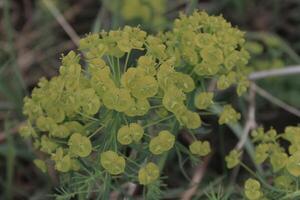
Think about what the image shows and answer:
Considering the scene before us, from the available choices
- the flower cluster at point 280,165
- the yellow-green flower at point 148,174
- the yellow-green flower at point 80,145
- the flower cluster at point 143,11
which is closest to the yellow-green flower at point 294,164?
the flower cluster at point 280,165

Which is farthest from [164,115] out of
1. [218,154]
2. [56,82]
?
[218,154]

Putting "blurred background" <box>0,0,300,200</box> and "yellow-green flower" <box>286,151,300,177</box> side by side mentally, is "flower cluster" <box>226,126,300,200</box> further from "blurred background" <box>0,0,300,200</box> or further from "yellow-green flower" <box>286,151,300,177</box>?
"blurred background" <box>0,0,300,200</box>

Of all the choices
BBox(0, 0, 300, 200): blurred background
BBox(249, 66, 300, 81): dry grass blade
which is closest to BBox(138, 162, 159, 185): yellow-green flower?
BBox(0, 0, 300, 200): blurred background

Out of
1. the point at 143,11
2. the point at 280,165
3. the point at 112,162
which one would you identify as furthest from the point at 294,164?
the point at 143,11

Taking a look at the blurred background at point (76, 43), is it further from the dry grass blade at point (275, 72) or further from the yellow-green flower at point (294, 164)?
the yellow-green flower at point (294, 164)

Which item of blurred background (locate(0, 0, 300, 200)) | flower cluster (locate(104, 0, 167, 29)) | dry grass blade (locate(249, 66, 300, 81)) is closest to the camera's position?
dry grass blade (locate(249, 66, 300, 81))

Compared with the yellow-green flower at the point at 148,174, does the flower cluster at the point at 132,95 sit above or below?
above

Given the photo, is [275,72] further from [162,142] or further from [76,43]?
[162,142]
